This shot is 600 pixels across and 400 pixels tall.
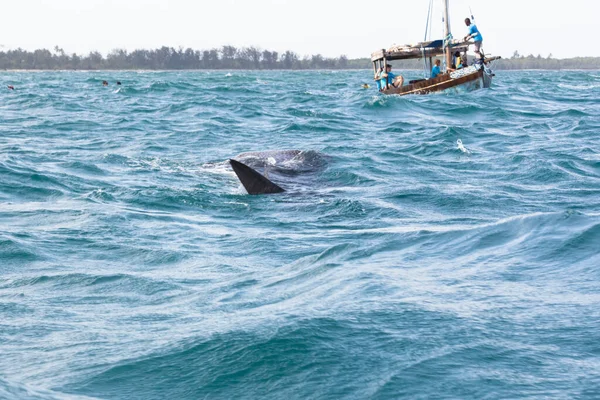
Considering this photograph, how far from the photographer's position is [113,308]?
21.5 ft

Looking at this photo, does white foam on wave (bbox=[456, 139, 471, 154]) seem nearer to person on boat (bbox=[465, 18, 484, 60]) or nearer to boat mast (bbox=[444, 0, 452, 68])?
person on boat (bbox=[465, 18, 484, 60])

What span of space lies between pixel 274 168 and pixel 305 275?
6614 mm

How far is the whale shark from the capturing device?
37.6 feet

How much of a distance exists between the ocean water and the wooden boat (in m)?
17.9

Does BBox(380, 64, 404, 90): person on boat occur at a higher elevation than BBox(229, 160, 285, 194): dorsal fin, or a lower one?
higher

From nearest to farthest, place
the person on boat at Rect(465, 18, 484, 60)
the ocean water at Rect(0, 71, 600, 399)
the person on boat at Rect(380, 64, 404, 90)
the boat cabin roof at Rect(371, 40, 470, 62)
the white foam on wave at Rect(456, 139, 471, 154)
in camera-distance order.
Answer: the ocean water at Rect(0, 71, 600, 399)
the white foam on wave at Rect(456, 139, 471, 154)
the person on boat at Rect(465, 18, 484, 60)
the person on boat at Rect(380, 64, 404, 90)
the boat cabin roof at Rect(371, 40, 470, 62)

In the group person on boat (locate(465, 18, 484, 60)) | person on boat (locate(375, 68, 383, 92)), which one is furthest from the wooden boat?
person on boat (locate(465, 18, 484, 60))

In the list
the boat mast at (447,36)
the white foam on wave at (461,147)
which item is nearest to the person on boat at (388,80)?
the boat mast at (447,36)

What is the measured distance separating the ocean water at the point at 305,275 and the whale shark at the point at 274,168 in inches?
3.4

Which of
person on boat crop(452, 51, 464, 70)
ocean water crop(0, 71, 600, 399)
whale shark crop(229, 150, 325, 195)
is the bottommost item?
ocean water crop(0, 71, 600, 399)

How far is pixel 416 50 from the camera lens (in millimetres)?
37281

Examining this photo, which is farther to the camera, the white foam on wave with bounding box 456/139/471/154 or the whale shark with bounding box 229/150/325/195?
the white foam on wave with bounding box 456/139/471/154

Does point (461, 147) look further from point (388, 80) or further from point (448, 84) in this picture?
point (388, 80)

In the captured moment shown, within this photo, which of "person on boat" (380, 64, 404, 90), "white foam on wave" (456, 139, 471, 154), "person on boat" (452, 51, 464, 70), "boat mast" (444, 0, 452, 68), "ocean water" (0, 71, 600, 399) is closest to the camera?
"ocean water" (0, 71, 600, 399)
